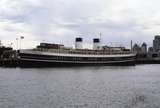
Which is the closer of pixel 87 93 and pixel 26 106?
pixel 26 106

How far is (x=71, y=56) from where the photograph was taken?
15850 cm

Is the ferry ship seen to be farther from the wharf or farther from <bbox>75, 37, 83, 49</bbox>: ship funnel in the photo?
the wharf

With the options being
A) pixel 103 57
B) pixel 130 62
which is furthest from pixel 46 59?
pixel 130 62

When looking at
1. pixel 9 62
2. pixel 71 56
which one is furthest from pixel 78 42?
pixel 9 62

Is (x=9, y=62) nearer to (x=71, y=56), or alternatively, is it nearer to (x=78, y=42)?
(x=71, y=56)

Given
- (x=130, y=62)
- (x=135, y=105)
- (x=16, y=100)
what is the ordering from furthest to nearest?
1. (x=130, y=62)
2. (x=16, y=100)
3. (x=135, y=105)

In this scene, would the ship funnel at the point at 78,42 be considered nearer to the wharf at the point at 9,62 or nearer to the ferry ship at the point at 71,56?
the ferry ship at the point at 71,56

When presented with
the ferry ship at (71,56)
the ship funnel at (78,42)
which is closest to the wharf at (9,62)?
the ferry ship at (71,56)

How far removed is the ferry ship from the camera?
14775 centimetres

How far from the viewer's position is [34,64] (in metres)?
147

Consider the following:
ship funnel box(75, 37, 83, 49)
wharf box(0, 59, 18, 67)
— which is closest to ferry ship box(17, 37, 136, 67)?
ship funnel box(75, 37, 83, 49)

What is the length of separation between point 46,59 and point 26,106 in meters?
107

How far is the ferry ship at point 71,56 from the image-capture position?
485 feet

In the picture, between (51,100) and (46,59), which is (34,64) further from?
(51,100)
